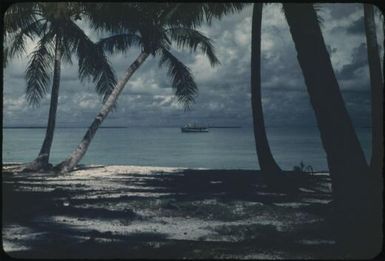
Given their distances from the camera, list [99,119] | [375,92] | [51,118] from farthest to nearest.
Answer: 1. [51,118]
2. [99,119]
3. [375,92]

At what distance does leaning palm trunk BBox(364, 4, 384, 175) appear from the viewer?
26.2 feet

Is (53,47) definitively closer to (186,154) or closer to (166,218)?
(166,218)

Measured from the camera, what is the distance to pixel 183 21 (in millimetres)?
12445

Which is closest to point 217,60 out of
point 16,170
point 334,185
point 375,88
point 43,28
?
point 43,28

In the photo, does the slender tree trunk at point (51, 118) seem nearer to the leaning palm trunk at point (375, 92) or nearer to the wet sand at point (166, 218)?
the wet sand at point (166, 218)

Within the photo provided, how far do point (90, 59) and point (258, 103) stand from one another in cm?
508

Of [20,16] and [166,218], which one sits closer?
[166,218]

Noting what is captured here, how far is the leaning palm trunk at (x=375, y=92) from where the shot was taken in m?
7.99

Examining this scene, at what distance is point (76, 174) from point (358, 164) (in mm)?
9039

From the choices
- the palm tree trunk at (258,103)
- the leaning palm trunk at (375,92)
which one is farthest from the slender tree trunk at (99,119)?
the leaning palm trunk at (375,92)

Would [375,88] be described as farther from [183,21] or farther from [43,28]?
[43,28]

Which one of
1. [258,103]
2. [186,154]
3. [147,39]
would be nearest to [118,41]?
[147,39]

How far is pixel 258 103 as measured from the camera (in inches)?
460

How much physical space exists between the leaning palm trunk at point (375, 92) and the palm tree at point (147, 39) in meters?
4.84
